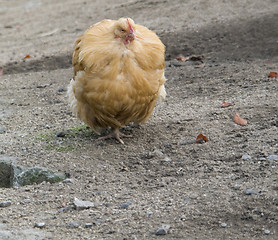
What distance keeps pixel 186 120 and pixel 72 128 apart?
1.21 m

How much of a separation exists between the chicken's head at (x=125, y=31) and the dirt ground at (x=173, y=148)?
1048mm

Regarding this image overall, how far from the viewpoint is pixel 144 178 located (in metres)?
4.54

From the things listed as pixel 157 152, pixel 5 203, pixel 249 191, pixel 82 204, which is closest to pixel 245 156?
pixel 249 191

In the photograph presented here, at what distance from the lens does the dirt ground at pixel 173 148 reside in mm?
3785

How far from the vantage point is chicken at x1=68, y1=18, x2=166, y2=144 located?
468 cm

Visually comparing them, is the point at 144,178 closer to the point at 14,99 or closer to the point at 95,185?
the point at 95,185

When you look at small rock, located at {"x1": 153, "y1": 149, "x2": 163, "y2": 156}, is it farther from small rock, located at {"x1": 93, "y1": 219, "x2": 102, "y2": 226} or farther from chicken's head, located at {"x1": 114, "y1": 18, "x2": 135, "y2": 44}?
small rock, located at {"x1": 93, "y1": 219, "x2": 102, "y2": 226}

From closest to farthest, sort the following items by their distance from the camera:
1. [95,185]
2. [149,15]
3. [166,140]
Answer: [95,185], [166,140], [149,15]

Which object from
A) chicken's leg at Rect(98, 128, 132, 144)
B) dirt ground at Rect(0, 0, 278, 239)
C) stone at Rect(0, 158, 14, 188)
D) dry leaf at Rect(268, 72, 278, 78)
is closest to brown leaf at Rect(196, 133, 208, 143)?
dirt ground at Rect(0, 0, 278, 239)

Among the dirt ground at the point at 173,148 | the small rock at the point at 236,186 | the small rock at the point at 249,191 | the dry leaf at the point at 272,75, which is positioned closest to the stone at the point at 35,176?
the dirt ground at the point at 173,148

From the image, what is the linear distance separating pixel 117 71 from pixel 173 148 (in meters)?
0.91

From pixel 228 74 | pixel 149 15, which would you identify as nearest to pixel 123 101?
pixel 228 74

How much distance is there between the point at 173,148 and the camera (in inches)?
197

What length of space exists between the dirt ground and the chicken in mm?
462
